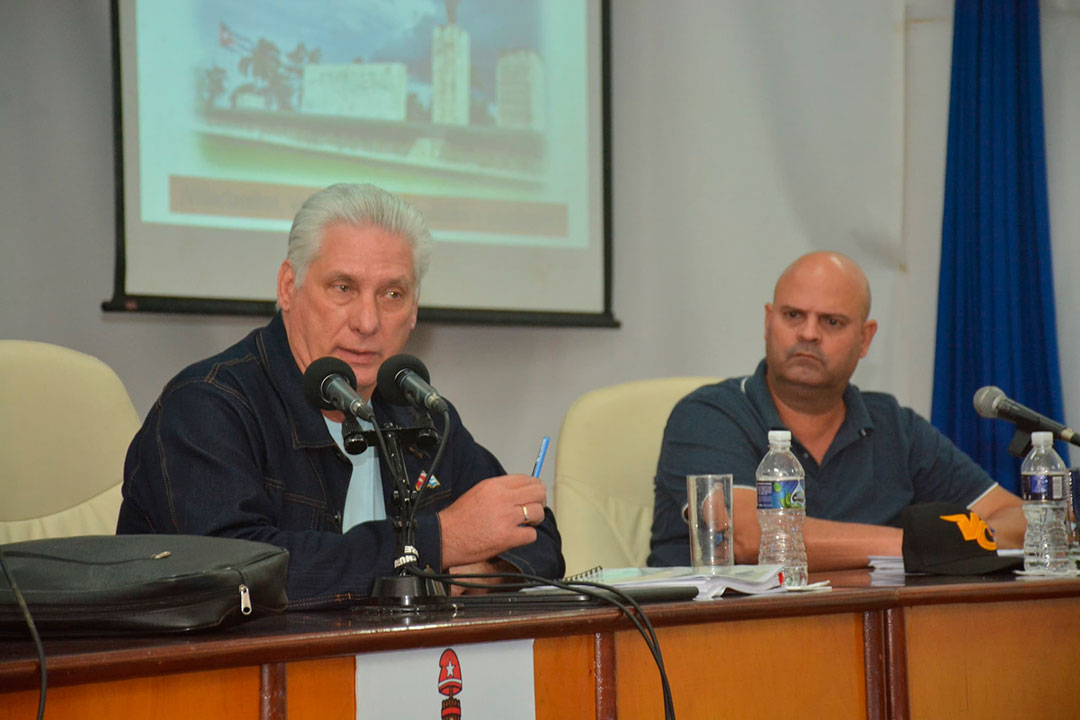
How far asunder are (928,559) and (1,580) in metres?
1.42

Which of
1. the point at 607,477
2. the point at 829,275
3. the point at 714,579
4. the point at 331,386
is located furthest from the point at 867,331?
the point at 331,386

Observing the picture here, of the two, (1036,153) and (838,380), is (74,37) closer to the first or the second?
(838,380)

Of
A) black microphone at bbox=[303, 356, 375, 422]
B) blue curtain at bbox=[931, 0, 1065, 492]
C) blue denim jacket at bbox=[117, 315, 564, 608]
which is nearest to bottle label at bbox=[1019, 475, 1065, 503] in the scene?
blue denim jacket at bbox=[117, 315, 564, 608]

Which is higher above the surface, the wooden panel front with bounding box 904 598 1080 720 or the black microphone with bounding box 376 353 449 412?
the black microphone with bounding box 376 353 449 412

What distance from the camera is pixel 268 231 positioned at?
124 inches

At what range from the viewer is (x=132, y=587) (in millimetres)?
1176

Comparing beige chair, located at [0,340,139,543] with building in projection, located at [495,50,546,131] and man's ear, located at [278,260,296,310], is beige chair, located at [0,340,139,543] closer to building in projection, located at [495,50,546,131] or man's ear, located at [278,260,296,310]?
man's ear, located at [278,260,296,310]

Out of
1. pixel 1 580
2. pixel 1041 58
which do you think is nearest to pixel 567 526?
pixel 1 580

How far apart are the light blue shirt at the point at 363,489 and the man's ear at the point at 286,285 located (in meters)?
0.25

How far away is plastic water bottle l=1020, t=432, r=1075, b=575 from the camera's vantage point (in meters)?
2.05

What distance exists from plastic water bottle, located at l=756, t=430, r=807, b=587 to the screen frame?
149 cm

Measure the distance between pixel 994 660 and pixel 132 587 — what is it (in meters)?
1.22

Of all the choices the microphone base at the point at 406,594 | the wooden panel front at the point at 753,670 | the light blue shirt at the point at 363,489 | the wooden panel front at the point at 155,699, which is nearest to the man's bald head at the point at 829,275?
the light blue shirt at the point at 363,489

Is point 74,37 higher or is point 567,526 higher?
point 74,37
